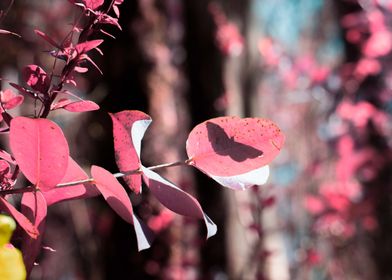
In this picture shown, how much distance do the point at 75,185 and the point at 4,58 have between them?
260 centimetres

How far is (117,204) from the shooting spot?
55 centimetres

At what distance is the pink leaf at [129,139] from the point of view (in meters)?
0.57

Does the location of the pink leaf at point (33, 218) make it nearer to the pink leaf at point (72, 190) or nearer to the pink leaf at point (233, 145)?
the pink leaf at point (72, 190)

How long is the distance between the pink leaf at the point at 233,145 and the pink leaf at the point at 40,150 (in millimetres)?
125

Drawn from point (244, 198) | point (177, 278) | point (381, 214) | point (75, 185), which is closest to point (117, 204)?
point (75, 185)

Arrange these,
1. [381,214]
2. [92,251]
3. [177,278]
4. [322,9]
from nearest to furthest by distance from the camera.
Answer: [177,278] < [92,251] < [381,214] < [322,9]

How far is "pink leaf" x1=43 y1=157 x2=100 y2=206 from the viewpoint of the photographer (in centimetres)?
57

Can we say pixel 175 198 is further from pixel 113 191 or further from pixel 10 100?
pixel 10 100

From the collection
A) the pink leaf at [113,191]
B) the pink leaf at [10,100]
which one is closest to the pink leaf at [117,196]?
the pink leaf at [113,191]

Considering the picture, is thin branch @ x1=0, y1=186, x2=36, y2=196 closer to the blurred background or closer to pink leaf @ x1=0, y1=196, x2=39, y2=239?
pink leaf @ x1=0, y1=196, x2=39, y2=239

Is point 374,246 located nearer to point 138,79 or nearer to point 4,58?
point 138,79

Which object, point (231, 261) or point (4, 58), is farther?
point (4, 58)

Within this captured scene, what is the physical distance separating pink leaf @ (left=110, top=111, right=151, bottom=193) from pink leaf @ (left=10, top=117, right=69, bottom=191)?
0.25ft

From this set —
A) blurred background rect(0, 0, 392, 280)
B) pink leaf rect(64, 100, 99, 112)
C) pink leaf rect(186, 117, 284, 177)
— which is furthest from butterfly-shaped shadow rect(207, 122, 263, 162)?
blurred background rect(0, 0, 392, 280)
